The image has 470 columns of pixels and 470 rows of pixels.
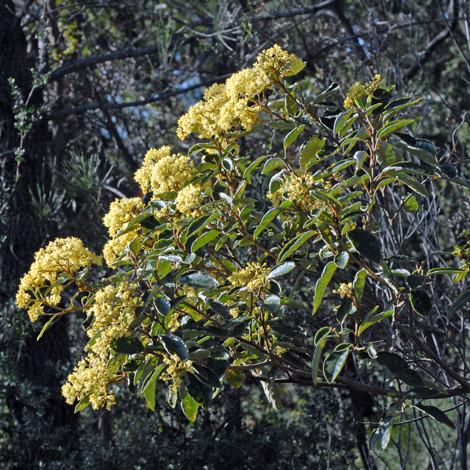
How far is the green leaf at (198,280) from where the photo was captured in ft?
4.81

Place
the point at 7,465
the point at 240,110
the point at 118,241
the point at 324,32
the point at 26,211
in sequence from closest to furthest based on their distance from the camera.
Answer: the point at 240,110 → the point at 118,241 → the point at 7,465 → the point at 26,211 → the point at 324,32

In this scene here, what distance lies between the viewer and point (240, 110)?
157 centimetres

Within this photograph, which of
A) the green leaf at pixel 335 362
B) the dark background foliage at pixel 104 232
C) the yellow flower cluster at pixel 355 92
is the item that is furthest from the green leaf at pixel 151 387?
the dark background foliage at pixel 104 232

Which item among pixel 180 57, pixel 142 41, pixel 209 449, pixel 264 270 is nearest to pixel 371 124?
pixel 264 270

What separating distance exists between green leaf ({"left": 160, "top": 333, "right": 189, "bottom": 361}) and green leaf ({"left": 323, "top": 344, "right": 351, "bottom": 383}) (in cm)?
37

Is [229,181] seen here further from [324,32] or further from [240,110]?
[324,32]

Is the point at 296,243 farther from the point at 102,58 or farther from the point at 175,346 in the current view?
the point at 102,58

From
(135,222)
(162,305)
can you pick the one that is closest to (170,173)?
(135,222)

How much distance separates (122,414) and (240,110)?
3663 mm

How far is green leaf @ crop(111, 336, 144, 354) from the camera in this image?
1409 millimetres

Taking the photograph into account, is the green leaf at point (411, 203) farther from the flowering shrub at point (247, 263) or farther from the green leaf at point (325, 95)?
the green leaf at point (325, 95)

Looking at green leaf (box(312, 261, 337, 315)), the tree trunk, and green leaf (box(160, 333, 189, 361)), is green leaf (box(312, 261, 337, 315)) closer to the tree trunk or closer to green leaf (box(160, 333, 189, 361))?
green leaf (box(160, 333, 189, 361))

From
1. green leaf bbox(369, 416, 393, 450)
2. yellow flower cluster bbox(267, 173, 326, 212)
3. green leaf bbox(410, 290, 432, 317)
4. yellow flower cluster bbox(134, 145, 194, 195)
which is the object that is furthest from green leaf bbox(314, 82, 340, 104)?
green leaf bbox(369, 416, 393, 450)

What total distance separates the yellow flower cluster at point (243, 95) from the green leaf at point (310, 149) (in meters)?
0.18
